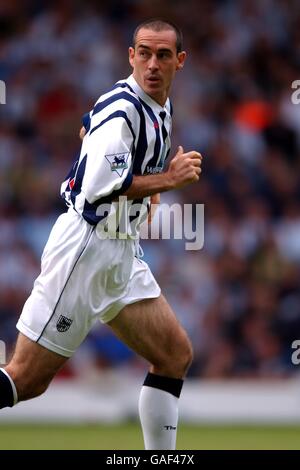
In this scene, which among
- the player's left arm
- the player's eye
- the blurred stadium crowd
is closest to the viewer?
the player's eye

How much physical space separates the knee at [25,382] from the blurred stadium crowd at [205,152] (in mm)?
6412

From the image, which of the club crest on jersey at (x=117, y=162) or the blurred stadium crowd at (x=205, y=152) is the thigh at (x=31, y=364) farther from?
the blurred stadium crowd at (x=205, y=152)

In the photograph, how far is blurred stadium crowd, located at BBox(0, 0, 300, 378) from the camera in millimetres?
12938

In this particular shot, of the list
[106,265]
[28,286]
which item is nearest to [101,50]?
[28,286]

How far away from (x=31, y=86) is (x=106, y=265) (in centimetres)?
864

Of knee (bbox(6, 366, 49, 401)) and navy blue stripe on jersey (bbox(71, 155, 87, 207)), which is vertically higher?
navy blue stripe on jersey (bbox(71, 155, 87, 207))

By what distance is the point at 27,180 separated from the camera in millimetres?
13789

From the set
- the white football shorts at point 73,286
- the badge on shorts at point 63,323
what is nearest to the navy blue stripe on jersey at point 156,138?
the white football shorts at point 73,286

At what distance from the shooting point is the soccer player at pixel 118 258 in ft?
20.0

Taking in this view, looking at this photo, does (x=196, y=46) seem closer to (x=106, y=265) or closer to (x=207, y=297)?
(x=207, y=297)

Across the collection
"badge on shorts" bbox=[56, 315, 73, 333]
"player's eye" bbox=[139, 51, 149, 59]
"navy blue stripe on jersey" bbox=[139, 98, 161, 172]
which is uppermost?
"player's eye" bbox=[139, 51, 149, 59]

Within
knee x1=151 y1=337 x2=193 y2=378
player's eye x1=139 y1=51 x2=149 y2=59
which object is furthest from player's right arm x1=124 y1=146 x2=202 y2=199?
knee x1=151 y1=337 x2=193 y2=378

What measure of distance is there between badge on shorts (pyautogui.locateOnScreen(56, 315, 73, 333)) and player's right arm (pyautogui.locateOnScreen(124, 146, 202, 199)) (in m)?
0.77

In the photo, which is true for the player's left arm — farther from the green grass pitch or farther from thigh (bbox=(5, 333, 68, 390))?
the green grass pitch
